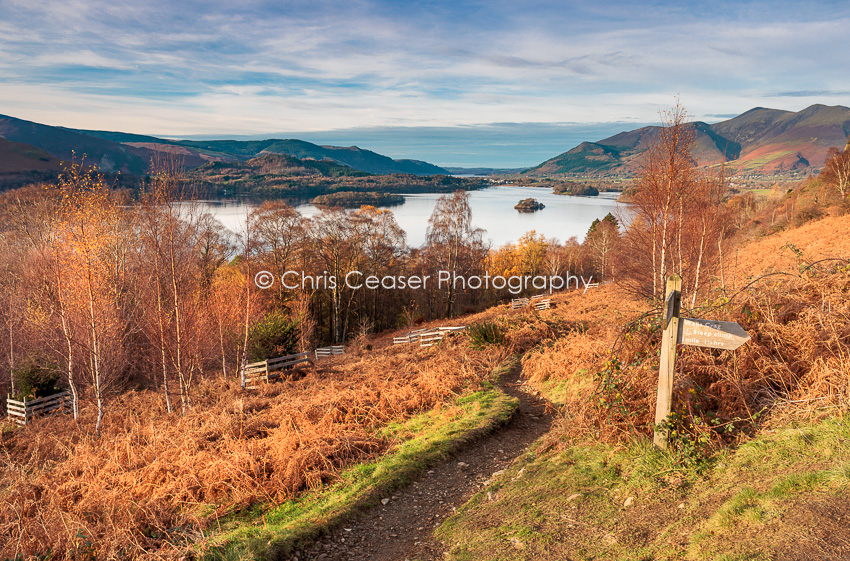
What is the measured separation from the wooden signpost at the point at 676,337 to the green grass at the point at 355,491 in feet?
10.5

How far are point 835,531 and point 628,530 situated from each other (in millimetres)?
1412

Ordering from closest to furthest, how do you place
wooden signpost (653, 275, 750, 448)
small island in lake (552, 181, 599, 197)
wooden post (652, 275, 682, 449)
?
wooden signpost (653, 275, 750, 448)
wooden post (652, 275, 682, 449)
small island in lake (552, 181, 599, 197)

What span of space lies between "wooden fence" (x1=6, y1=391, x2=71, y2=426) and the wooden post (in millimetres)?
19511

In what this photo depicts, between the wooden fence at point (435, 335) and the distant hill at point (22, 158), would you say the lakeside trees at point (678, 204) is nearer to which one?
the wooden fence at point (435, 335)

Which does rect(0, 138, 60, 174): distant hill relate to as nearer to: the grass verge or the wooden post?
the grass verge

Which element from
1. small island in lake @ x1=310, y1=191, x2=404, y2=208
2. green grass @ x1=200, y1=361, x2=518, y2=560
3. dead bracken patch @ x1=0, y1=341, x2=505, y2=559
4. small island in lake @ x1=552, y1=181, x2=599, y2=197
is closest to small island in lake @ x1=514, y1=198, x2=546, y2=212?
small island in lake @ x1=310, y1=191, x2=404, y2=208

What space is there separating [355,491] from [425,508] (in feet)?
3.04

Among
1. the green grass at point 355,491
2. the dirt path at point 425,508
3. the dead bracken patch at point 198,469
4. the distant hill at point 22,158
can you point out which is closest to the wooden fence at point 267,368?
the dead bracken patch at point 198,469

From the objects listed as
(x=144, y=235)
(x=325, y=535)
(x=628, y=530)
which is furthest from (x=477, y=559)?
(x=144, y=235)

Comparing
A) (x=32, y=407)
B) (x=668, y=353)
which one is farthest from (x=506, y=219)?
(x=668, y=353)

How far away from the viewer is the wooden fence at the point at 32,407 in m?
16.3

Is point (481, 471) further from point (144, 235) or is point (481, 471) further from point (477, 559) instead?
point (144, 235)

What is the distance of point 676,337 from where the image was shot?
4.76m

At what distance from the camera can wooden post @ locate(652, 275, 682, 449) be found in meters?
4.75
